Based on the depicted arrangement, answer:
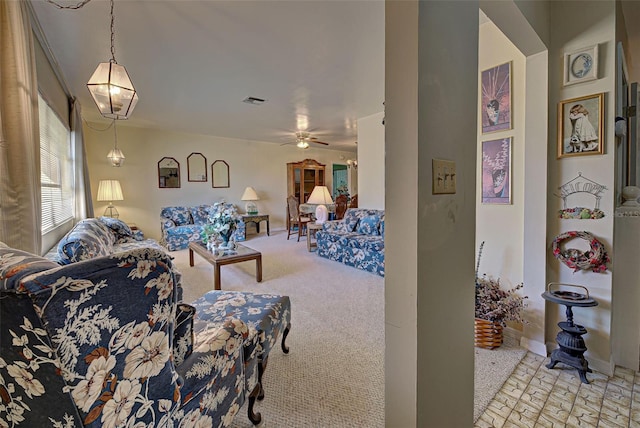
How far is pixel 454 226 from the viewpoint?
1.10m

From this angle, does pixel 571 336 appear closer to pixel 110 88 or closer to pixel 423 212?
pixel 423 212

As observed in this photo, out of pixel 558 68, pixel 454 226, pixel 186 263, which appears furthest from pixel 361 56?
pixel 186 263

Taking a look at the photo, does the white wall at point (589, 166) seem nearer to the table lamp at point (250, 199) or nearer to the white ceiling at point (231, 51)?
the white ceiling at point (231, 51)

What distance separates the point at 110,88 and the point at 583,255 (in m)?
3.53

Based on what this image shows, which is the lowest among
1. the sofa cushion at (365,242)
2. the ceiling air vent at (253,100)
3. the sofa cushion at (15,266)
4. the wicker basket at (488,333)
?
the wicker basket at (488,333)

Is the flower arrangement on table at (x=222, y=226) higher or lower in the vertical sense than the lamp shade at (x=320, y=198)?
lower

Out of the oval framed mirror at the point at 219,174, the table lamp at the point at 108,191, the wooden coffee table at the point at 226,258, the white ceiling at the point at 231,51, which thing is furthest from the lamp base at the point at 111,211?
the wooden coffee table at the point at 226,258

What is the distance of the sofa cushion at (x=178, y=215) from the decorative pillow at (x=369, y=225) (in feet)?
12.6

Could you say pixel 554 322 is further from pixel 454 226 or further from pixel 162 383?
pixel 162 383

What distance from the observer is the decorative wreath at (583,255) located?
1821 millimetres

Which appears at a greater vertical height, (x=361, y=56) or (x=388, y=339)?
(x=361, y=56)

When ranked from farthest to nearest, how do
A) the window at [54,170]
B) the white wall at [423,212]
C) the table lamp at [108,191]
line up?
1. the table lamp at [108,191]
2. the window at [54,170]
3. the white wall at [423,212]

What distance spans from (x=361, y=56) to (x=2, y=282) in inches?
124

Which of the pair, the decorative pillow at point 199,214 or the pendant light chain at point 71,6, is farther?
the decorative pillow at point 199,214
